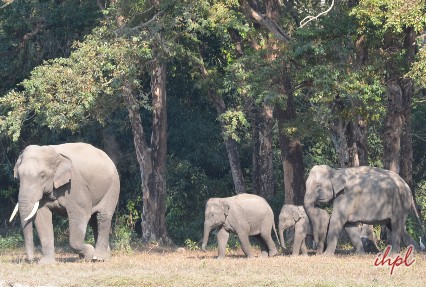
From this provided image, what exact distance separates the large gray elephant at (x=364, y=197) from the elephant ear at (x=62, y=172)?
533 centimetres

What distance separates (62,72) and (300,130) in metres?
5.41

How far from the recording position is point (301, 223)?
22.6m

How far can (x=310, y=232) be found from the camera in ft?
74.1

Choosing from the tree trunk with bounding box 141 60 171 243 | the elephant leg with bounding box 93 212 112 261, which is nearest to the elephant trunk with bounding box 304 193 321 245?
the elephant leg with bounding box 93 212 112 261

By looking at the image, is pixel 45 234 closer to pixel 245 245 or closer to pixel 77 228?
pixel 77 228

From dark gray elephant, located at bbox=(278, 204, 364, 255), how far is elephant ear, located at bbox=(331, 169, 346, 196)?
0.78 m

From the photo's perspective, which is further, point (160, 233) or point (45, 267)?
point (160, 233)

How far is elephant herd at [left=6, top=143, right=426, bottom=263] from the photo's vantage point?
19047 mm

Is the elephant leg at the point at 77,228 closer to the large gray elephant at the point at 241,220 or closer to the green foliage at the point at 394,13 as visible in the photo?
the large gray elephant at the point at 241,220

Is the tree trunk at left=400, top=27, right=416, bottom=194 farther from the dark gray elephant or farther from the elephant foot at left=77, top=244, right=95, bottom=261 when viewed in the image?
the elephant foot at left=77, top=244, right=95, bottom=261

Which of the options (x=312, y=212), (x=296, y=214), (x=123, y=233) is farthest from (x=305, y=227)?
(x=123, y=233)

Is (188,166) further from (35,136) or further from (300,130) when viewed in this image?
(300,130)

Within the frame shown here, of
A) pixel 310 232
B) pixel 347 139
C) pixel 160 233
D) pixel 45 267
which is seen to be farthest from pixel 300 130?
pixel 45 267

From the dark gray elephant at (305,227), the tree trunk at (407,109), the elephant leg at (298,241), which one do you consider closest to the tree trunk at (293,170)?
the tree trunk at (407,109)
